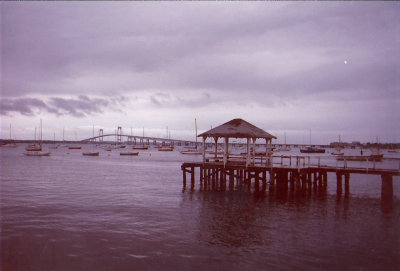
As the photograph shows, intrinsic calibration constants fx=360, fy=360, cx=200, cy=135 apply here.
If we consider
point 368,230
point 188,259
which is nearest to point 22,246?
point 188,259

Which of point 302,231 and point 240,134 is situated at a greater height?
point 240,134

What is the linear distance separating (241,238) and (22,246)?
9175 millimetres

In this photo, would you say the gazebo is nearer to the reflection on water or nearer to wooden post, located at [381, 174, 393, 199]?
the reflection on water

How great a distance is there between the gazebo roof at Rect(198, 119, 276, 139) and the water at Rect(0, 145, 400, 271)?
470cm

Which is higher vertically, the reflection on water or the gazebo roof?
the gazebo roof

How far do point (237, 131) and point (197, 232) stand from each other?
13106 millimetres

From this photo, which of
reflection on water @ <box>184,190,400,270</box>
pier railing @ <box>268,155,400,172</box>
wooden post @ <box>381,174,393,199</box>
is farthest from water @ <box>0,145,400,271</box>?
pier railing @ <box>268,155,400,172</box>

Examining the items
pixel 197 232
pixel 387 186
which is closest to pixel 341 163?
pixel 387 186

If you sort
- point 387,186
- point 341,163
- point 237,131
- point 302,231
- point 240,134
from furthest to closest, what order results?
point 341,163 → point 237,131 → point 240,134 → point 387,186 → point 302,231

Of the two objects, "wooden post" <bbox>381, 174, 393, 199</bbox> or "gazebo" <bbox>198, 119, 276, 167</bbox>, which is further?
"gazebo" <bbox>198, 119, 276, 167</bbox>

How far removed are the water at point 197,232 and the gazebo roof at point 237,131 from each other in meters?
4.70

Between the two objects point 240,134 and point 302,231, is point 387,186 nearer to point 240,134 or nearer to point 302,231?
point 240,134

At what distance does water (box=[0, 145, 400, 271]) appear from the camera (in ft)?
43.2

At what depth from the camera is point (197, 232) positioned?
669 inches
